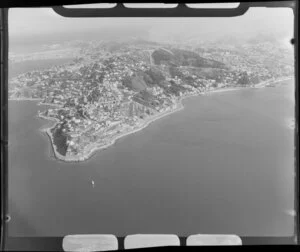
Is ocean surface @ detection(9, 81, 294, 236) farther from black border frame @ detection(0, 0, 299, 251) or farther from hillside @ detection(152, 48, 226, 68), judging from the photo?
hillside @ detection(152, 48, 226, 68)

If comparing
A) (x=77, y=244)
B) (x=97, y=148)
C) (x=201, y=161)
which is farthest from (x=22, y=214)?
(x=201, y=161)

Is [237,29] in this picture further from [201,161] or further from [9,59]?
[9,59]

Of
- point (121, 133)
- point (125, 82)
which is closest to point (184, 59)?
point (125, 82)

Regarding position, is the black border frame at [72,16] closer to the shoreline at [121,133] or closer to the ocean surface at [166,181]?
the ocean surface at [166,181]

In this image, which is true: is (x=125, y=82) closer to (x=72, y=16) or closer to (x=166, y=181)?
(x=72, y=16)

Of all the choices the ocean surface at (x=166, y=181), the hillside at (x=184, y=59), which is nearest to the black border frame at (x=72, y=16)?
the ocean surface at (x=166, y=181)

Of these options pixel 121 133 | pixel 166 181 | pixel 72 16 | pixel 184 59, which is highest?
pixel 72 16

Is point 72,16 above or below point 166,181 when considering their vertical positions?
above

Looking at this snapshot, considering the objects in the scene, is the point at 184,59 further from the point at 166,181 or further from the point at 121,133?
the point at 166,181

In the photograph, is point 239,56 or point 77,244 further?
point 239,56
